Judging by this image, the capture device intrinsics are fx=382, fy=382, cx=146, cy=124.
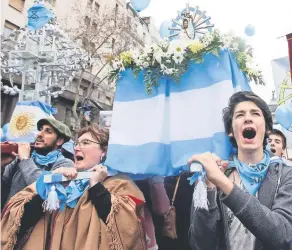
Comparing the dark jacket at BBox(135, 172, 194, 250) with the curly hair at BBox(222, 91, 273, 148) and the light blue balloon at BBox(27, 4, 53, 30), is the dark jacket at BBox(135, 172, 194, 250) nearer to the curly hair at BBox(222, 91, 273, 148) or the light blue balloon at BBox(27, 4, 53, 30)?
the curly hair at BBox(222, 91, 273, 148)

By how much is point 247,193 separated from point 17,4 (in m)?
20.5

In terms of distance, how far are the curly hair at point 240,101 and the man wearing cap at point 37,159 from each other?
128 cm

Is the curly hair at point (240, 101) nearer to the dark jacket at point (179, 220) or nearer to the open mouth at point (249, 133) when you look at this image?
the open mouth at point (249, 133)

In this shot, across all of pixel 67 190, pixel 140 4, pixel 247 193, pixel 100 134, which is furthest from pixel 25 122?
pixel 247 193

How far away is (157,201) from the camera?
2.70m

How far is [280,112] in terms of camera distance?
3.66 metres

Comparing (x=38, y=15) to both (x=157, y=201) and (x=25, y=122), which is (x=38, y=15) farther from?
(x=157, y=201)

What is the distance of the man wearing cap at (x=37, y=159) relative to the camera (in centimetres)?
277

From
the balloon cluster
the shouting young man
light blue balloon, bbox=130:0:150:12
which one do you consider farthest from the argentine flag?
the balloon cluster

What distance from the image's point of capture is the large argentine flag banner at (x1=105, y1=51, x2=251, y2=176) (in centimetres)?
240

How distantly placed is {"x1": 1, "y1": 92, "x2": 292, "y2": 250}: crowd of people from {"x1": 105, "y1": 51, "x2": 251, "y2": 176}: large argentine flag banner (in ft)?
0.51

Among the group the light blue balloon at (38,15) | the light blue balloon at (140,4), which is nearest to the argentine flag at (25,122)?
the light blue balloon at (140,4)

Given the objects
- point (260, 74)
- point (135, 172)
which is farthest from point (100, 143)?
point (260, 74)

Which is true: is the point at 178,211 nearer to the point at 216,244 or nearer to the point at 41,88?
the point at 216,244
